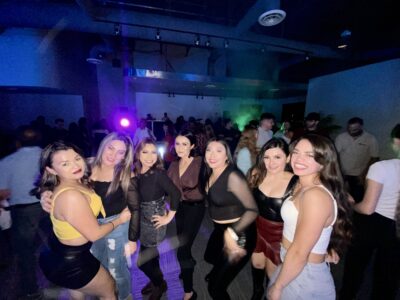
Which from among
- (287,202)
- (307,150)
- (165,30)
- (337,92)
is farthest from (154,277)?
(337,92)

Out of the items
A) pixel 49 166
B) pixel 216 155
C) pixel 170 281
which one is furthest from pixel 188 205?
pixel 49 166

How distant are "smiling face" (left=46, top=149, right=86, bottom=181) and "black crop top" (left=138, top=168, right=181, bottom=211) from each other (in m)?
0.60

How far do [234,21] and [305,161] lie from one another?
197 inches

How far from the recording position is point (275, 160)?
172 centimetres

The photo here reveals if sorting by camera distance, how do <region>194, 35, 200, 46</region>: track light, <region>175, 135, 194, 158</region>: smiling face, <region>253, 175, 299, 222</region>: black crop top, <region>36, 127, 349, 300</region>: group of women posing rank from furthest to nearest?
<region>194, 35, 200, 46</region>: track light
<region>175, 135, 194, 158</region>: smiling face
<region>253, 175, 299, 222</region>: black crop top
<region>36, 127, 349, 300</region>: group of women posing

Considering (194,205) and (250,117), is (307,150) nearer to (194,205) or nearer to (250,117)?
(194,205)

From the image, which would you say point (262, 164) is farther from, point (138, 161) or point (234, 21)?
point (234, 21)

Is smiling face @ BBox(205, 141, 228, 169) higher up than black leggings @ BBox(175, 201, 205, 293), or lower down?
higher up

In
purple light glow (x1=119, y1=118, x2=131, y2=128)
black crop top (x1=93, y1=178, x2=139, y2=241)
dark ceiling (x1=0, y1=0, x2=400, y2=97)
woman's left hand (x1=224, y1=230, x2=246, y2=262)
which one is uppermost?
dark ceiling (x1=0, y1=0, x2=400, y2=97)

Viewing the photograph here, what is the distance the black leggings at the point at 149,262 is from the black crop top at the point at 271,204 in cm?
116

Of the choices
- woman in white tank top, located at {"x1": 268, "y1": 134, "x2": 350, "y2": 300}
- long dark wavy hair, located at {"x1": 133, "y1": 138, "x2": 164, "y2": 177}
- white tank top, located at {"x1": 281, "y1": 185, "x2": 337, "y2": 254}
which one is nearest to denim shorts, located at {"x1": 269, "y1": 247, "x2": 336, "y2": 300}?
woman in white tank top, located at {"x1": 268, "y1": 134, "x2": 350, "y2": 300}

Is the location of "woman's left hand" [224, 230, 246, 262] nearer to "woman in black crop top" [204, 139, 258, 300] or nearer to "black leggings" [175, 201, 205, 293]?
"woman in black crop top" [204, 139, 258, 300]

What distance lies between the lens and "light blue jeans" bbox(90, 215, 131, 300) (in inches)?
70.5

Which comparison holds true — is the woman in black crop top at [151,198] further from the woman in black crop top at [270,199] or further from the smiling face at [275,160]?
the smiling face at [275,160]
